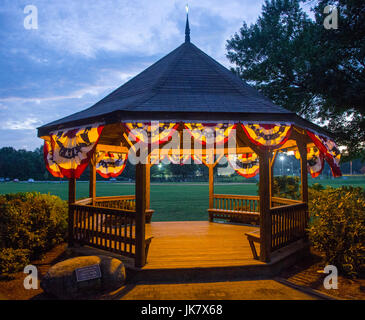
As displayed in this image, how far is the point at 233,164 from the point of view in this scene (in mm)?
10352

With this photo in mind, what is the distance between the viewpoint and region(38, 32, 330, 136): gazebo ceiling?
4.94 meters

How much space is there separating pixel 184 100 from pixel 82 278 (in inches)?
162

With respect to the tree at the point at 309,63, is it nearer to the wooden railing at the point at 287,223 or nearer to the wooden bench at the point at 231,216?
the wooden railing at the point at 287,223

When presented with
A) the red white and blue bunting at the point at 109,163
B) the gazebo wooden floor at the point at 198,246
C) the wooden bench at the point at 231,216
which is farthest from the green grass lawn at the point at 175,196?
the red white and blue bunting at the point at 109,163

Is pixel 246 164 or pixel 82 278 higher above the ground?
pixel 246 164

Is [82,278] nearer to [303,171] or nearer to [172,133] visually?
[172,133]

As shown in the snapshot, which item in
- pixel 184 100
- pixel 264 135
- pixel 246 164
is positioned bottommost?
pixel 246 164

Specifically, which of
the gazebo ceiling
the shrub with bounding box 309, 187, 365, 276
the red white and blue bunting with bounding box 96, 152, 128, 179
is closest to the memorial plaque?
the gazebo ceiling

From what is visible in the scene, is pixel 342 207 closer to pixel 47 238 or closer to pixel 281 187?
pixel 281 187

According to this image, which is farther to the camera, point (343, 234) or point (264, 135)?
point (264, 135)

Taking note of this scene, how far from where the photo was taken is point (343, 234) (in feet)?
16.2

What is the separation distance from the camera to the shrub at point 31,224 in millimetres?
5346

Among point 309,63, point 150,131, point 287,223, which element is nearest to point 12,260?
point 150,131
